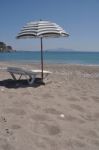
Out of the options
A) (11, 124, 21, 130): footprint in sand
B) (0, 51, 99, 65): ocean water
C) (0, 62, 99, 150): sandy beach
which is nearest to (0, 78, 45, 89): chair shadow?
(0, 62, 99, 150): sandy beach

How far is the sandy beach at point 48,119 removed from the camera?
4.26 metres

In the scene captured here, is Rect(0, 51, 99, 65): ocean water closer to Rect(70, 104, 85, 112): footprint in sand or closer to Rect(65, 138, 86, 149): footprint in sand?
Rect(70, 104, 85, 112): footprint in sand

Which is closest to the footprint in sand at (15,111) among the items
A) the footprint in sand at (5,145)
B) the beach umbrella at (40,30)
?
the footprint in sand at (5,145)

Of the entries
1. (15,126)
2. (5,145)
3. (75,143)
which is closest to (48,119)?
(15,126)

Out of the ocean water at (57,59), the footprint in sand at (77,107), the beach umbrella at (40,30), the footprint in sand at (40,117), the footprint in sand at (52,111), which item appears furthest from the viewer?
the ocean water at (57,59)

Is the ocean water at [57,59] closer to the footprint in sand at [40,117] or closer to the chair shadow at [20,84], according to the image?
the chair shadow at [20,84]

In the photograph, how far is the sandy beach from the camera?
14.0 ft

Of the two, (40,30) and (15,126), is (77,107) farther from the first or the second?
(40,30)

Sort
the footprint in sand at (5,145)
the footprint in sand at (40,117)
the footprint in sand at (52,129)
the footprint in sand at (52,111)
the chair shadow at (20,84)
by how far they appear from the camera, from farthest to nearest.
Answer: the chair shadow at (20,84), the footprint in sand at (52,111), the footprint in sand at (40,117), the footprint in sand at (52,129), the footprint in sand at (5,145)

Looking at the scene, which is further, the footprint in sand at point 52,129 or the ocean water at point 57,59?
the ocean water at point 57,59

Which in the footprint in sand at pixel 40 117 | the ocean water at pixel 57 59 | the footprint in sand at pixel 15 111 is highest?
the footprint in sand at pixel 15 111

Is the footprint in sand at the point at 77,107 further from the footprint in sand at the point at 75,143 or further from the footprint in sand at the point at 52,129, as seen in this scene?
the footprint in sand at the point at 75,143

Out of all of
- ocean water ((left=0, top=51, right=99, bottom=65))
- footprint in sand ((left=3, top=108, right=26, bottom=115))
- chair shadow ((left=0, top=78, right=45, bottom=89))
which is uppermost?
footprint in sand ((left=3, top=108, right=26, bottom=115))

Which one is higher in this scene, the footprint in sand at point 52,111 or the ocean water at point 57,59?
the footprint in sand at point 52,111
